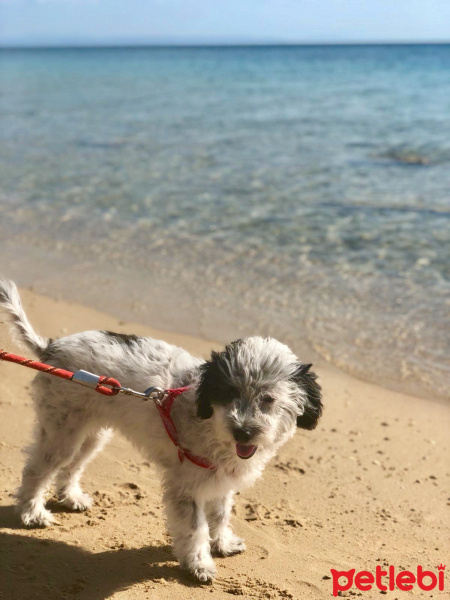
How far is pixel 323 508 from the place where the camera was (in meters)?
4.46

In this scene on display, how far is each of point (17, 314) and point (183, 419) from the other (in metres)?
1.20

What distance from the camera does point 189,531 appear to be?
364 cm

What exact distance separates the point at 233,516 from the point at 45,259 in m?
6.15

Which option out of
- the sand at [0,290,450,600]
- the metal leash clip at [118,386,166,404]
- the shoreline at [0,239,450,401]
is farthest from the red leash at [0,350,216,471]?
the shoreline at [0,239,450,401]

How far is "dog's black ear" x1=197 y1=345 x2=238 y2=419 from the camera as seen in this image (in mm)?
3215

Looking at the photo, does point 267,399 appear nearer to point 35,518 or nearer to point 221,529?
point 221,529

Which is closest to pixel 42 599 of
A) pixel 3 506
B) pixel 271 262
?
pixel 3 506

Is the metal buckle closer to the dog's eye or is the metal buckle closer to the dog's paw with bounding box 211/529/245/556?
the dog's eye

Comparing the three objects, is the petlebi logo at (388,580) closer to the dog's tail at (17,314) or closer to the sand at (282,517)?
the sand at (282,517)

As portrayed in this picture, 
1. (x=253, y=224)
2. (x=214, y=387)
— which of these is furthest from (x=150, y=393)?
(x=253, y=224)

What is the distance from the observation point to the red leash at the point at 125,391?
137 inches

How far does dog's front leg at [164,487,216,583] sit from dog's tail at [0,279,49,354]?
4.02ft

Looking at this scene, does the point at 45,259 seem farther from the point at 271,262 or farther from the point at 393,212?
the point at 393,212

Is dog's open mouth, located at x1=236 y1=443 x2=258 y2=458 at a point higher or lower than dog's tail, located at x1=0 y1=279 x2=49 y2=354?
lower
